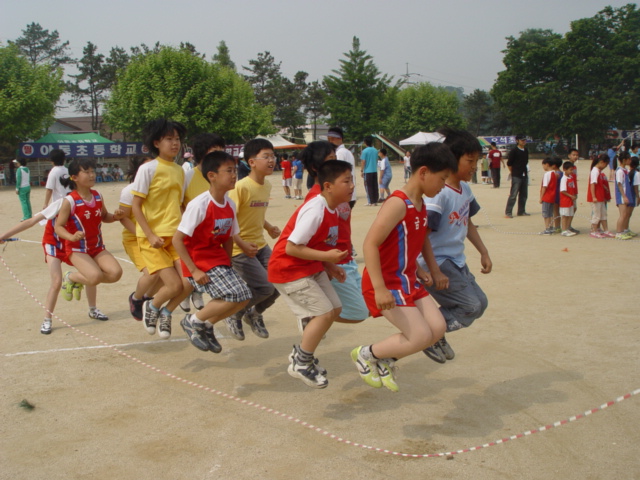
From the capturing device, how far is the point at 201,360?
5.70 m

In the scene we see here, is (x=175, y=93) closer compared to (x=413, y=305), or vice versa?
(x=413, y=305)

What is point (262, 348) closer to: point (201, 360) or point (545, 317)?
point (201, 360)

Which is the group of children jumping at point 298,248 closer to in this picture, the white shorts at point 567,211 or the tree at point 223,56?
the white shorts at point 567,211

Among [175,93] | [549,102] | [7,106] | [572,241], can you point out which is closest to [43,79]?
[7,106]

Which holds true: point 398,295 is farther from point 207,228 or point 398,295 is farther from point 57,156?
point 57,156

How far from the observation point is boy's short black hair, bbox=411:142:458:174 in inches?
161

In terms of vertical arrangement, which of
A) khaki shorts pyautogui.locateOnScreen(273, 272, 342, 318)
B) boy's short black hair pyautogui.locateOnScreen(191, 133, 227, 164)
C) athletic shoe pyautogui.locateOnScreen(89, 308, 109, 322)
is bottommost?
athletic shoe pyautogui.locateOnScreen(89, 308, 109, 322)

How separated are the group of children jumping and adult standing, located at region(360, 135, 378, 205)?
35.2ft

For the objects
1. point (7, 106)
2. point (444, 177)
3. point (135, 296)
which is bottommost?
point (135, 296)

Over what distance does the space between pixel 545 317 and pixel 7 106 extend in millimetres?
37893

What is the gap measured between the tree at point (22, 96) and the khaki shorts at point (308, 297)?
38.0 metres

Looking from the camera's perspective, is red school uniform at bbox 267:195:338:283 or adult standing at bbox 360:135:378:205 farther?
adult standing at bbox 360:135:378:205

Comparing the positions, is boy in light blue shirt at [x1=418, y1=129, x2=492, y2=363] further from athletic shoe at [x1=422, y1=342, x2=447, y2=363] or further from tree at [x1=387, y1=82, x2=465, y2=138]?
tree at [x1=387, y1=82, x2=465, y2=138]

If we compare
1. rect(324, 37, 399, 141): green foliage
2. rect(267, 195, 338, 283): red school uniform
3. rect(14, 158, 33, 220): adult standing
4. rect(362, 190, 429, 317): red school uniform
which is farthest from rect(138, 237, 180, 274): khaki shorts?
rect(324, 37, 399, 141): green foliage
